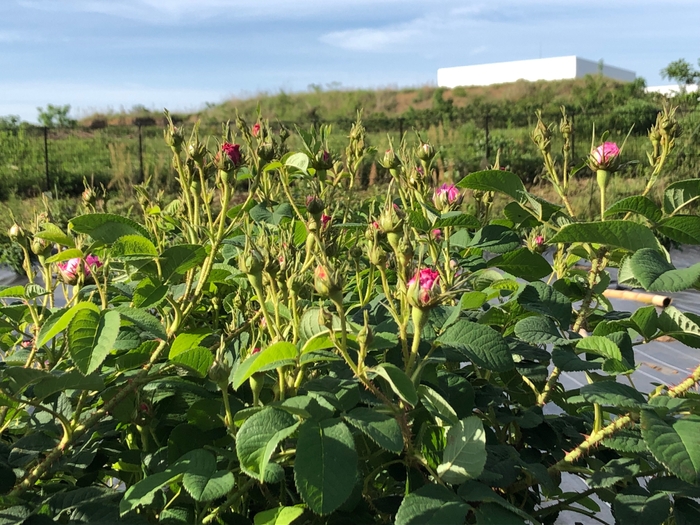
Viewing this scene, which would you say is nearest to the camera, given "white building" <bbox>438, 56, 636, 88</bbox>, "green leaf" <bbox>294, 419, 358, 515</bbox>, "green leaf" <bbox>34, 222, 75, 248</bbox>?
"green leaf" <bbox>294, 419, 358, 515</bbox>

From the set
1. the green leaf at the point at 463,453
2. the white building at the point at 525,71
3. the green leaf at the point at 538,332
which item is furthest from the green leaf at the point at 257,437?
the white building at the point at 525,71

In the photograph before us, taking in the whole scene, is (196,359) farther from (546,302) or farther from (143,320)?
(546,302)

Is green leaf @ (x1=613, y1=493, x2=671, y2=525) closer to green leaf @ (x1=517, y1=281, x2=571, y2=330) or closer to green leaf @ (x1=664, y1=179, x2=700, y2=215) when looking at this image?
green leaf @ (x1=517, y1=281, x2=571, y2=330)

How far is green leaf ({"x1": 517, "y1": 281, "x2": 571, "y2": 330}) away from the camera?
54 centimetres

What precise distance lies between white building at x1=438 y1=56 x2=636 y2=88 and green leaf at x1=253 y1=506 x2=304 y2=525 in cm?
2659

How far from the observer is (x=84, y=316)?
0.47 meters

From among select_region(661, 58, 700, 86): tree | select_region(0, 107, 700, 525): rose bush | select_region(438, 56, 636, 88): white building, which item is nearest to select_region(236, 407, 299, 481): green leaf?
select_region(0, 107, 700, 525): rose bush

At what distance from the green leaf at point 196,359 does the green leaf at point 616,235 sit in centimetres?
29

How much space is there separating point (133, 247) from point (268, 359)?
0.20 meters

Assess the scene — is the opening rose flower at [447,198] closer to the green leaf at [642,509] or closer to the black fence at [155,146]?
the green leaf at [642,509]

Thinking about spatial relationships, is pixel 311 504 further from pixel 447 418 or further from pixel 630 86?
pixel 630 86

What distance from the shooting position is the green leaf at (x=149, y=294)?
20.2 inches

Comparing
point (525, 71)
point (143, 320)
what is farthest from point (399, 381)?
point (525, 71)

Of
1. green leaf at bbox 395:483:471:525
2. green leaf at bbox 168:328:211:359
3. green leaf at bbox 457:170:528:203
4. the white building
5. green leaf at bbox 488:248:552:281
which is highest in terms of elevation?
the white building
